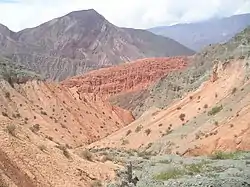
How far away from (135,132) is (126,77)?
229 feet

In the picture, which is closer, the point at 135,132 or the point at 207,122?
the point at 207,122

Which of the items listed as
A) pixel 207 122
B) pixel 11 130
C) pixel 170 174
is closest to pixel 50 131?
pixel 207 122

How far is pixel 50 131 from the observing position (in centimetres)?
6059

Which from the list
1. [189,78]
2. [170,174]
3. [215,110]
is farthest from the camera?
[189,78]

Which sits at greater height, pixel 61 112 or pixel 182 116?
pixel 61 112

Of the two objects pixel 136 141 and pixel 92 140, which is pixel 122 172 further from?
pixel 92 140

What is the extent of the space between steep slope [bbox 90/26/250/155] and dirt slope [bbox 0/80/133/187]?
7.95 m

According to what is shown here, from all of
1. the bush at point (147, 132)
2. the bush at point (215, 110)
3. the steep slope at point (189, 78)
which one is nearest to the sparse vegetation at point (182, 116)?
the bush at point (147, 132)

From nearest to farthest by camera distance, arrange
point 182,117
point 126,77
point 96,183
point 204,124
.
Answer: point 96,183
point 204,124
point 182,117
point 126,77

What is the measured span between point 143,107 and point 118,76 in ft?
128

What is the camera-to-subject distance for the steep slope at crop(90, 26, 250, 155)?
42.4 m

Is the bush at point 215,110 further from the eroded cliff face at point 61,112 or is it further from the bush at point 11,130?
the bush at point 11,130

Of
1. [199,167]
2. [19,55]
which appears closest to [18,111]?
[199,167]

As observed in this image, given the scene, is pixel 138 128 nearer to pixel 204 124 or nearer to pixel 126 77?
pixel 204 124
